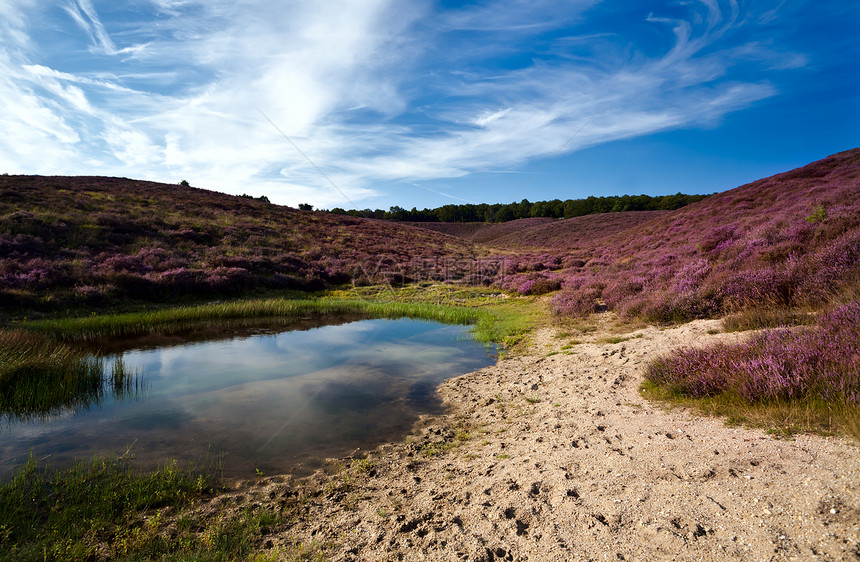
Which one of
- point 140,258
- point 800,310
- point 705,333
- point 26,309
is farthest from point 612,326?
point 140,258

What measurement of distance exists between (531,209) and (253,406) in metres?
95.4

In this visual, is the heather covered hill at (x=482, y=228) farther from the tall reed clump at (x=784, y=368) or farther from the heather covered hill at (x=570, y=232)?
the tall reed clump at (x=784, y=368)

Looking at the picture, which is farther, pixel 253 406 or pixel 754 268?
pixel 754 268

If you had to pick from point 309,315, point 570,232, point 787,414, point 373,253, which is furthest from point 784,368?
point 570,232

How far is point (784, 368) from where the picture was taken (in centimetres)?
538

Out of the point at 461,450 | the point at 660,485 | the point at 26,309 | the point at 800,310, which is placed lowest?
the point at 461,450

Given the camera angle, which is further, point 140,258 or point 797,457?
point 140,258

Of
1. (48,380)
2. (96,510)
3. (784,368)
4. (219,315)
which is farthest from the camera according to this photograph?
(219,315)

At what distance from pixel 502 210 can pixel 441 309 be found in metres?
85.8

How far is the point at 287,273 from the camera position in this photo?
3009 centimetres

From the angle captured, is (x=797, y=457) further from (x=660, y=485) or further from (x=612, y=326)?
(x=612, y=326)

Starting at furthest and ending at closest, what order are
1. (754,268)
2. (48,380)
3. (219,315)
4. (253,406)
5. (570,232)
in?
1. (570,232)
2. (219,315)
3. (754,268)
4. (48,380)
5. (253,406)

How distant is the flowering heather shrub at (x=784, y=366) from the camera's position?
16.0 ft

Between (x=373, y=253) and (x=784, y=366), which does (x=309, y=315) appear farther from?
(x=784, y=366)
